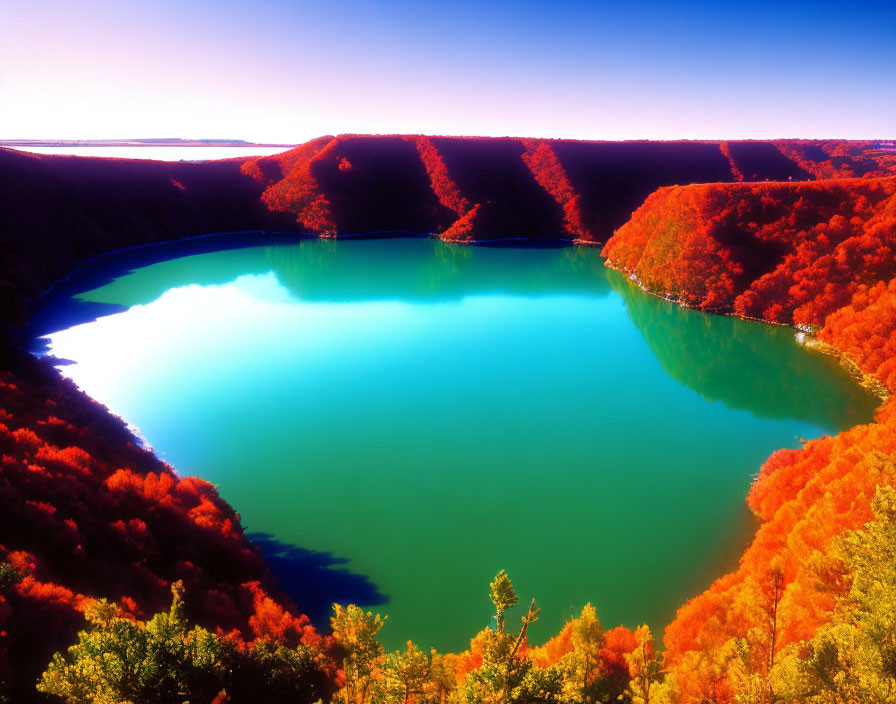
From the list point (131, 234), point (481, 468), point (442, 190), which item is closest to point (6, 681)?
point (481, 468)

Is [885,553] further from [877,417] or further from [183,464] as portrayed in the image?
[183,464]

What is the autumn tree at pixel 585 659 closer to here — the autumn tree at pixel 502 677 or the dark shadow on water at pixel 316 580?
the autumn tree at pixel 502 677

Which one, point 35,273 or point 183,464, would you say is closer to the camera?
point 183,464

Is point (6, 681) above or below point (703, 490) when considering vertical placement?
below

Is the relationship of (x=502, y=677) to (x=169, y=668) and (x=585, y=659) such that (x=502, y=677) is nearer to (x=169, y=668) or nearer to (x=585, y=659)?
(x=585, y=659)

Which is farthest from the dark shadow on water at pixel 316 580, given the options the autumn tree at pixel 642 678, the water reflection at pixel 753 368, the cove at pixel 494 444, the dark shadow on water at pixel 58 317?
the dark shadow on water at pixel 58 317

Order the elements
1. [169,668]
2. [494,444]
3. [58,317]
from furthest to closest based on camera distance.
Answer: [58,317]
[494,444]
[169,668]

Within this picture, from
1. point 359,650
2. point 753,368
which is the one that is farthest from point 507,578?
point 753,368
